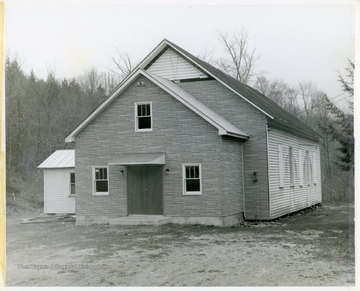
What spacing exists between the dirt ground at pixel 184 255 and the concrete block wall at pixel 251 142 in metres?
1.42

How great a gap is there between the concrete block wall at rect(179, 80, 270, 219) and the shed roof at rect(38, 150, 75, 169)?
9691mm

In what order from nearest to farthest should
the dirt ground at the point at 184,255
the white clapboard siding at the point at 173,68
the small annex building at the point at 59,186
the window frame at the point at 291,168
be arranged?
the dirt ground at the point at 184,255 → the white clapboard siding at the point at 173,68 → the window frame at the point at 291,168 → the small annex building at the point at 59,186

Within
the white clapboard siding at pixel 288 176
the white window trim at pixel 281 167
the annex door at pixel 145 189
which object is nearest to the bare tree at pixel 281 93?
the white clapboard siding at pixel 288 176

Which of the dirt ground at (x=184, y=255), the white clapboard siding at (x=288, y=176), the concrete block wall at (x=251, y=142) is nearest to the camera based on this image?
the dirt ground at (x=184, y=255)

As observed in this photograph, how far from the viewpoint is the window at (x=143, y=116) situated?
64.2 feet

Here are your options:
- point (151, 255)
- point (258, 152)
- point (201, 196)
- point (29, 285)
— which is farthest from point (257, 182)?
point (29, 285)

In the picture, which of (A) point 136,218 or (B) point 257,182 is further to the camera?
(B) point 257,182

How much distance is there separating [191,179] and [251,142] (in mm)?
3971

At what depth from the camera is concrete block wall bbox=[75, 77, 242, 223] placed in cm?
1845

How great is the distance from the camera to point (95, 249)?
1372 cm

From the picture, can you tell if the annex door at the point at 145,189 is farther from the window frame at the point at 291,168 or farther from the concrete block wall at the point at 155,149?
the window frame at the point at 291,168

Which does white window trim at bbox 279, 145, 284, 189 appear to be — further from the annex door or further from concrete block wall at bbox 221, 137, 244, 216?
the annex door

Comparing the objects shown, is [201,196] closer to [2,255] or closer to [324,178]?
[2,255]

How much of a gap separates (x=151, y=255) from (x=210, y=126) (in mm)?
7459
